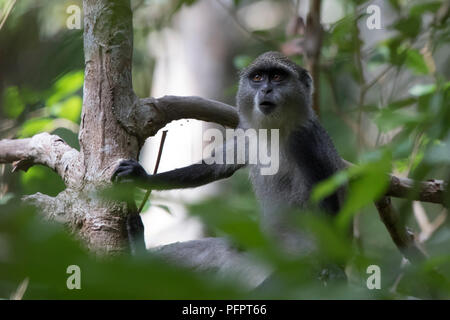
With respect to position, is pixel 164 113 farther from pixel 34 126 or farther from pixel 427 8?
pixel 427 8

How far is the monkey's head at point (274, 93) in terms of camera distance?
13.7 ft

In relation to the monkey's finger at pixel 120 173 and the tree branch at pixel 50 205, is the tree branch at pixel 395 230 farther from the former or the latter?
the tree branch at pixel 50 205

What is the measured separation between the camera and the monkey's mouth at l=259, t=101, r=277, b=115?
13.5 feet

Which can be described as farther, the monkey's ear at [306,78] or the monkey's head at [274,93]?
the monkey's ear at [306,78]

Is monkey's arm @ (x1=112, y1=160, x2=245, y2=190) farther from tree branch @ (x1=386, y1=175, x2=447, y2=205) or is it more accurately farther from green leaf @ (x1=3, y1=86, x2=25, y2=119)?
tree branch @ (x1=386, y1=175, x2=447, y2=205)

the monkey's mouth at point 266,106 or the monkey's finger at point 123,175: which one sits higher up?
the monkey's mouth at point 266,106

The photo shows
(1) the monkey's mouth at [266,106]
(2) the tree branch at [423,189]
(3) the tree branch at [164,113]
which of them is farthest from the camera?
(1) the monkey's mouth at [266,106]

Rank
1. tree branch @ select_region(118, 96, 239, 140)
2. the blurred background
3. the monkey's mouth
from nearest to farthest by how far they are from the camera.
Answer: the blurred background → tree branch @ select_region(118, 96, 239, 140) → the monkey's mouth

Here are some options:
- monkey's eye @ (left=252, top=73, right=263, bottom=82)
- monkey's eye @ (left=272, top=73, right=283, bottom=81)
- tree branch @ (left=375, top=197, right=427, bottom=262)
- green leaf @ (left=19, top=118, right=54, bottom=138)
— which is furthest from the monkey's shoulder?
green leaf @ (left=19, top=118, right=54, bottom=138)

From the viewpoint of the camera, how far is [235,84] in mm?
6312

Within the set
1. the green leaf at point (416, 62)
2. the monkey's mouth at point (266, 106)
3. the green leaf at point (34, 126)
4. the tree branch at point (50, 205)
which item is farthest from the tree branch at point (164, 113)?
the green leaf at point (416, 62)

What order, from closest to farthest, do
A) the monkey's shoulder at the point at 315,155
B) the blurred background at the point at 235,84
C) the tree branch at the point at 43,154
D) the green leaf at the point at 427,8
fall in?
1. the blurred background at the point at 235,84
2. the green leaf at the point at 427,8
3. the tree branch at the point at 43,154
4. the monkey's shoulder at the point at 315,155

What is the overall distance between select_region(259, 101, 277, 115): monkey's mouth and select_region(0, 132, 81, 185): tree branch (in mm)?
1493

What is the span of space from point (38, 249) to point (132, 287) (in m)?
0.10
